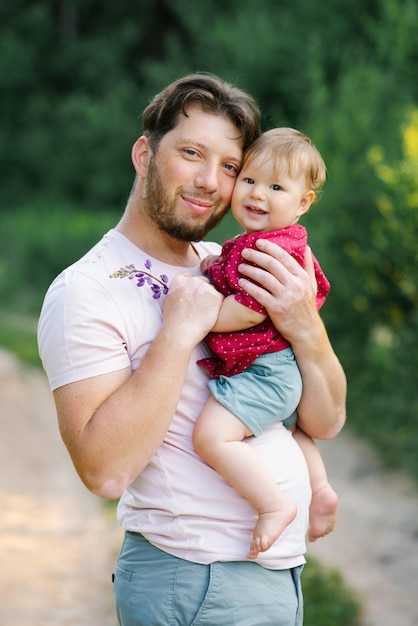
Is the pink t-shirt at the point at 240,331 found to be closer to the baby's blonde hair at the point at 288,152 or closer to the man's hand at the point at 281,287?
the man's hand at the point at 281,287

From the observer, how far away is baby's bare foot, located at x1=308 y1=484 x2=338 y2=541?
2.43 metres

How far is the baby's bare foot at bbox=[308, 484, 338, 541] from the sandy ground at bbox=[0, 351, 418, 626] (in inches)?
92.6

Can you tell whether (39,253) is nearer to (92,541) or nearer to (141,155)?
(92,541)

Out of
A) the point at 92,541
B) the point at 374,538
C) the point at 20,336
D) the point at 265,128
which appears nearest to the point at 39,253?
the point at 20,336

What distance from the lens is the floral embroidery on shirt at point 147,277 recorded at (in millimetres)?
2201

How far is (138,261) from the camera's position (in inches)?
89.2

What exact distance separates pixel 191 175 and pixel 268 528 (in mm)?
839

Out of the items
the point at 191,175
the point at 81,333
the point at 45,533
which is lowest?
the point at 45,533

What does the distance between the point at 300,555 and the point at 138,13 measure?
19.7m

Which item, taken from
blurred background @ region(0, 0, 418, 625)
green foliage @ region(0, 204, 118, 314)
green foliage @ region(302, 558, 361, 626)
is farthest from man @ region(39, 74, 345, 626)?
green foliage @ region(0, 204, 118, 314)

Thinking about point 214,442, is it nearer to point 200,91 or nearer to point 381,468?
point 200,91

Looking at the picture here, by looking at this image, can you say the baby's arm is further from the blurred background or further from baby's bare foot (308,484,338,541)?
the blurred background

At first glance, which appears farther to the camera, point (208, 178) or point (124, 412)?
point (208, 178)

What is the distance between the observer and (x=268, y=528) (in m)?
2.05
